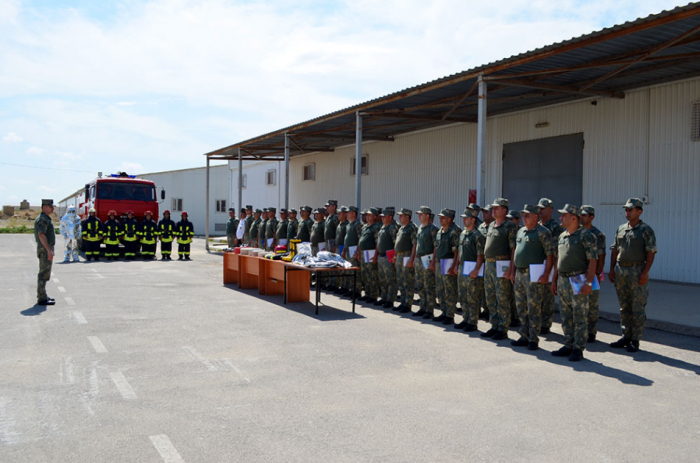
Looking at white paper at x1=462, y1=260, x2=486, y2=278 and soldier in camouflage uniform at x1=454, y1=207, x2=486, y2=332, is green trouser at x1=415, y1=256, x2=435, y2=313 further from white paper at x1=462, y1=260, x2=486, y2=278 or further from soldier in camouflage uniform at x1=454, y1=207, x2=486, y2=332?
white paper at x1=462, y1=260, x2=486, y2=278

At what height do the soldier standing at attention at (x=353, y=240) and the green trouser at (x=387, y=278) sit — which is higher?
the soldier standing at attention at (x=353, y=240)

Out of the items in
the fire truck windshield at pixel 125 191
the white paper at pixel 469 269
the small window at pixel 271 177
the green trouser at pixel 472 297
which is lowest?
the green trouser at pixel 472 297

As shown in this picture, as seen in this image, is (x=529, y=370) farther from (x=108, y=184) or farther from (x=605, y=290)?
(x=108, y=184)

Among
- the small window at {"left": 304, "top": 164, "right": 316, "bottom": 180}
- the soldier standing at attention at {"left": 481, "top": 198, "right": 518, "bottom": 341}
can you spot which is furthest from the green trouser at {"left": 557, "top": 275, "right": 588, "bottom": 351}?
the small window at {"left": 304, "top": 164, "right": 316, "bottom": 180}

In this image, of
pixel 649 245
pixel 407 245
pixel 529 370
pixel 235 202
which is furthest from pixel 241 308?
pixel 235 202

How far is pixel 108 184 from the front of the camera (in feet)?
72.0

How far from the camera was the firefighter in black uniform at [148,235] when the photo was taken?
67.0 ft

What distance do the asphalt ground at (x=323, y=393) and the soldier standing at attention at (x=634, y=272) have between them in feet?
1.01

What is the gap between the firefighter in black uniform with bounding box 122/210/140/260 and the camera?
20.2 meters

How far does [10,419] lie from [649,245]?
7065mm

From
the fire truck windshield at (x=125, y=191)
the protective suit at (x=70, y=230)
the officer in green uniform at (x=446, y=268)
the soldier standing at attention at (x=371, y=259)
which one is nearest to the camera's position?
the officer in green uniform at (x=446, y=268)

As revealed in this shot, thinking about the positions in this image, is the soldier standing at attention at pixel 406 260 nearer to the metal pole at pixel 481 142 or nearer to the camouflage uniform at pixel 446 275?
the camouflage uniform at pixel 446 275

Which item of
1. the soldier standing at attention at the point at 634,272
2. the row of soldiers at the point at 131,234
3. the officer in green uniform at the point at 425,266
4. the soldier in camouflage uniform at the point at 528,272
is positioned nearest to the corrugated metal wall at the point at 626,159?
the soldier standing at attention at the point at 634,272

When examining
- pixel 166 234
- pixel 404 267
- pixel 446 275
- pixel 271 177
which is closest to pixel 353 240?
pixel 404 267
